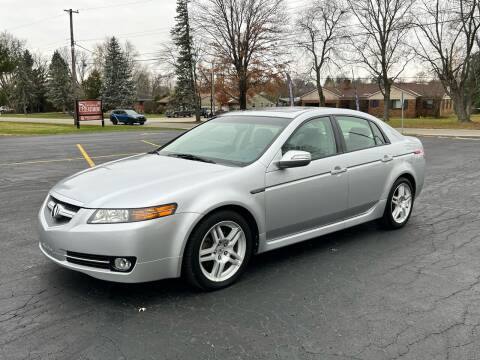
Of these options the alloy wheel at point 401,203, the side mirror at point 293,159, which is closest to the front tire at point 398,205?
the alloy wheel at point 401,203

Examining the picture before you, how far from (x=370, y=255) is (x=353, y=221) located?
0.45 metres

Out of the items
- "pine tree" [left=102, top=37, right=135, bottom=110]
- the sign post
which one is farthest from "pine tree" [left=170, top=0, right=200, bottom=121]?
"pine tree" [left=102, top=37, right=135, bottom=110]

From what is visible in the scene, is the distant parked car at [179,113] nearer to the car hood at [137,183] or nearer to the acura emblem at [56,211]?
the car hood at [137,183]

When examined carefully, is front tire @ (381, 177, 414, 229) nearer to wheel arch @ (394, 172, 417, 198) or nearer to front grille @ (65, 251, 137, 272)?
wheel arch @ (394, 172, 417, 198)

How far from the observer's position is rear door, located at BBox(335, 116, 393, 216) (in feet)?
16.5

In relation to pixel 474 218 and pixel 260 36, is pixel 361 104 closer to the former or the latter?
pixel 260 36

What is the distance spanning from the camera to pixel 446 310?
141 inches

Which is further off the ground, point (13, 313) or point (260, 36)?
point (260, 36)

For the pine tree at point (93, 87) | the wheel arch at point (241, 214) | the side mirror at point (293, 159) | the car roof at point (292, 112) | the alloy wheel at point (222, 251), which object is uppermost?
the pine tree at point (93, 87)

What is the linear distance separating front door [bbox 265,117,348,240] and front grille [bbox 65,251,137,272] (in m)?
1.43

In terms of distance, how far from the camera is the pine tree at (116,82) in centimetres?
6862

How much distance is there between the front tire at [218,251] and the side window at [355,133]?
1803mm

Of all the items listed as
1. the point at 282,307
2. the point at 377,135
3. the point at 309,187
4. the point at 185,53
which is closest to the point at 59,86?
the point at 185,53

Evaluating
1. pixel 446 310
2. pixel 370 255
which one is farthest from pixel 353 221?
pixel 446 310
